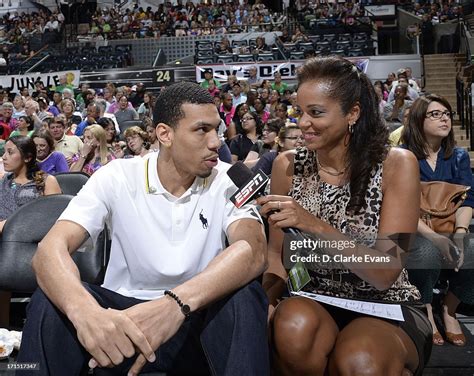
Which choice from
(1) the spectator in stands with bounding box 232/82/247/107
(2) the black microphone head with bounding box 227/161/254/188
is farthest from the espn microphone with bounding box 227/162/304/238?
(1) the spectator in stands with bounding box 232/82/247/107

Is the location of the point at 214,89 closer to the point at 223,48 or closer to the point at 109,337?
the point at 223,48

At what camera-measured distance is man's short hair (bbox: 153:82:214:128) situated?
208 centimetres

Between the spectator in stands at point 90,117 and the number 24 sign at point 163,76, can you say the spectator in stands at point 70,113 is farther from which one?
the number 24 sign at point 163,76

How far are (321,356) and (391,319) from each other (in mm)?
231

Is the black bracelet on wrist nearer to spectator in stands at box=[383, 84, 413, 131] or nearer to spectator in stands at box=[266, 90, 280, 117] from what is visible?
spectator in stands at box=[383, 84, 413, 131]

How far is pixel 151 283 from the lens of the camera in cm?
204

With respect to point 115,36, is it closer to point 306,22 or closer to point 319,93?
point 306,22

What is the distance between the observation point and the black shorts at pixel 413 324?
187 cm

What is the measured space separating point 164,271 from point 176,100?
0.56 m

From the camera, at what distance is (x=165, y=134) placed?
2.10m

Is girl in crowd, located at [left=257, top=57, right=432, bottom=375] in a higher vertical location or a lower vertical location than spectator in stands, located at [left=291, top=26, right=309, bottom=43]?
lower

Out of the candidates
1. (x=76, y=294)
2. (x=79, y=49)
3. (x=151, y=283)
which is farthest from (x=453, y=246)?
(x=79, y=49)

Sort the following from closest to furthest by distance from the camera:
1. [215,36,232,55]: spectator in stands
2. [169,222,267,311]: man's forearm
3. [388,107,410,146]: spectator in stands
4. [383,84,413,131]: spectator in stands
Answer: [169,222,267,311]: man's forearm
[388,107,410,146]: spectator in stands
[383,84,413,131]: spectator in stands
[215,36,232,55]: spectator in stands

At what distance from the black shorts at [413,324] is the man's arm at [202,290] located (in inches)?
10.4
